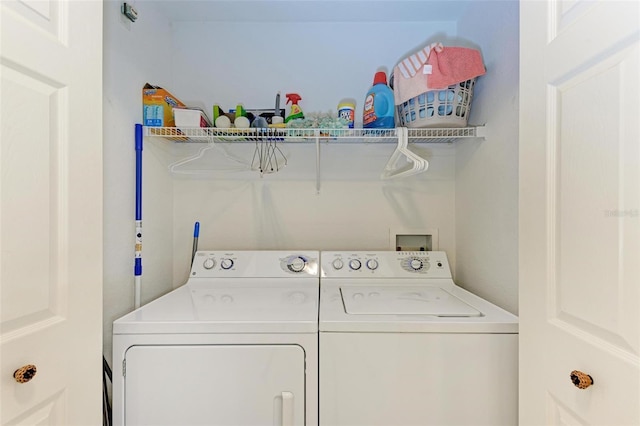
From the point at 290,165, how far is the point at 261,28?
0.87m

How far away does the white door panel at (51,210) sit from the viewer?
24.3 inches

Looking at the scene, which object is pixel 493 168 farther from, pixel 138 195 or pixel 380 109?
pixel 138 195

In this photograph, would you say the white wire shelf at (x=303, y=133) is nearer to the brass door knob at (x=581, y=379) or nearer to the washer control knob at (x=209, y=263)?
the washer control knob at (x=209, y=263)

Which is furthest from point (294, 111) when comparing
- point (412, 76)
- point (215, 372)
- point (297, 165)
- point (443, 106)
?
point (215, 372)

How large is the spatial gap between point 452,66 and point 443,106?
0.18m

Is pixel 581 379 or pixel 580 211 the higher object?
pixel 580 211

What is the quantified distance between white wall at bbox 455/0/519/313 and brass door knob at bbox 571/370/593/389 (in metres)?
0.64

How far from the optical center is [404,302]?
1.28m

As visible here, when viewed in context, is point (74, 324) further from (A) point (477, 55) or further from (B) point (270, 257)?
(A) point (477, 55)

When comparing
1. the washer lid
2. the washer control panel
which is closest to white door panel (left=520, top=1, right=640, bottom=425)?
the washer lid

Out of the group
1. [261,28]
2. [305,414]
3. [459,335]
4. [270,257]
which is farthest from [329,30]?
[305,414]

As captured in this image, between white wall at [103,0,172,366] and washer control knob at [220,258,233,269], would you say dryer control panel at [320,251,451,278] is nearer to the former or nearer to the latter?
washer control knob at [220,258,233,269]

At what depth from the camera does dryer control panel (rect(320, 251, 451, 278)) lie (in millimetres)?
1647

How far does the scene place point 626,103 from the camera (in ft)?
1.79
